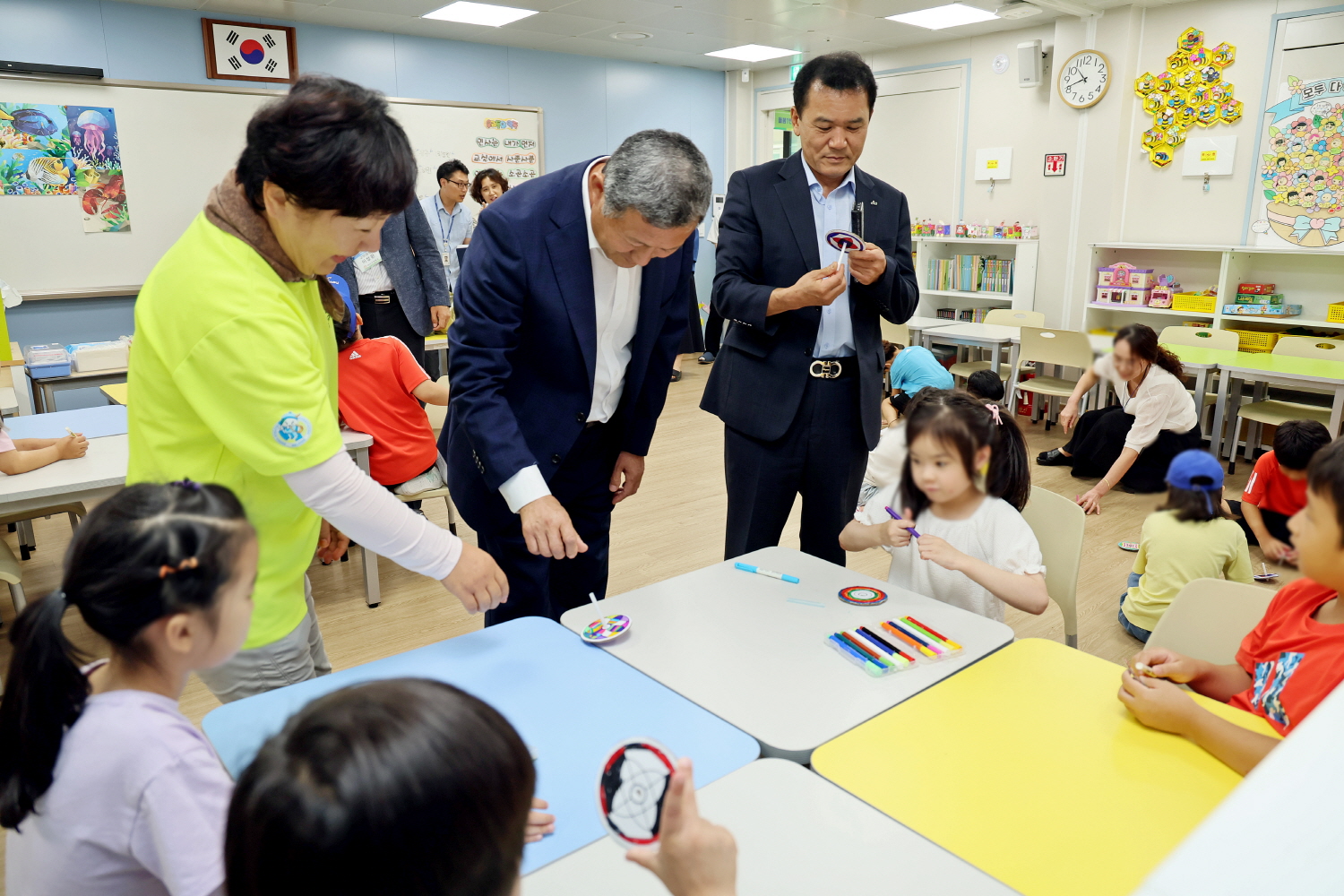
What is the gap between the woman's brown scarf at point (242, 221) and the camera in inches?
43.3

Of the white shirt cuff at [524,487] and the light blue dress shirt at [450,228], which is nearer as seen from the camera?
the white shirt cuff at [524,487]

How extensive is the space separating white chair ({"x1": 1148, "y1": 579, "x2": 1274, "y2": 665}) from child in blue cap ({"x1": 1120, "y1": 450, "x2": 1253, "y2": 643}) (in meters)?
0.20

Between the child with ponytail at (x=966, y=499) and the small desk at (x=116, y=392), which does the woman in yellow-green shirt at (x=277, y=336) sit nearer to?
the child with ponytail at (x=966, y=499)

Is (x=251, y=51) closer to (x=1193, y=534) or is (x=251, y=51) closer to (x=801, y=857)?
(x=801, y=857)

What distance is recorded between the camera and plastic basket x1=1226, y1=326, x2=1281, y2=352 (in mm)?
651

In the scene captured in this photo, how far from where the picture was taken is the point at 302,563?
132cm

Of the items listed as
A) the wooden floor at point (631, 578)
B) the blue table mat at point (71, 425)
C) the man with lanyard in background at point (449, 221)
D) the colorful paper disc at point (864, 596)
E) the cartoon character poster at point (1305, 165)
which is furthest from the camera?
the man with lanyard in background at point (449, 221)

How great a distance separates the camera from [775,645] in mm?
1425

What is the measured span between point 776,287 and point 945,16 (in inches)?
214

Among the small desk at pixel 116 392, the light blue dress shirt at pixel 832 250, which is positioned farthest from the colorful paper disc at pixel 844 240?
the small desk at pixel 116 392

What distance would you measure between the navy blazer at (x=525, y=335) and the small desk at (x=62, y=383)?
3.87 metres

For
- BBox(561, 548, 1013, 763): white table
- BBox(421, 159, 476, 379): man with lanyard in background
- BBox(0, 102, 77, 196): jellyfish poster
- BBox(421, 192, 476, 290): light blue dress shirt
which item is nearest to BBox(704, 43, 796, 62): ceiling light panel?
BBox(421, 159, 476, 379): man with lanyard in background

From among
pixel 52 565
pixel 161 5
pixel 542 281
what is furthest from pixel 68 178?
pixel 542 281

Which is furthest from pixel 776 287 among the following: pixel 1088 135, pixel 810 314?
pixel 1088 135
